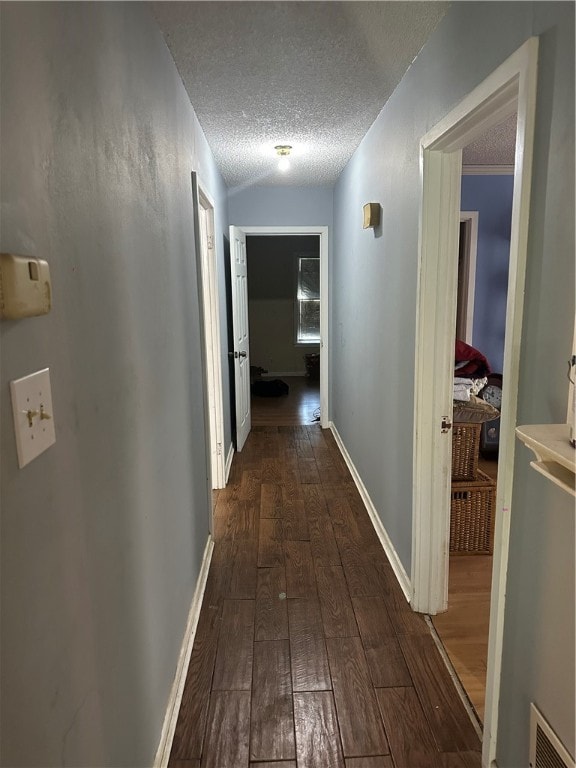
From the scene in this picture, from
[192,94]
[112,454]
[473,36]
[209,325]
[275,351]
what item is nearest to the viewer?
[112,454]

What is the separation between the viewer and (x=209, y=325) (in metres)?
3.31

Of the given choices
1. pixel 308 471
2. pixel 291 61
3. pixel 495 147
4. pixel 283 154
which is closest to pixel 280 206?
pixel 283 154

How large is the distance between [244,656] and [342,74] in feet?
8.06

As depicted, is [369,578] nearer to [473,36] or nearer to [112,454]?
[112,454]

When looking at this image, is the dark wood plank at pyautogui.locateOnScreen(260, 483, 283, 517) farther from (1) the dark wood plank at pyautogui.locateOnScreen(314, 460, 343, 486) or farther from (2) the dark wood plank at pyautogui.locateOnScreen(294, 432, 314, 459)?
(2) the dark wood plank at pyautogui.locateOnScreen(294, 432, 314, 459)

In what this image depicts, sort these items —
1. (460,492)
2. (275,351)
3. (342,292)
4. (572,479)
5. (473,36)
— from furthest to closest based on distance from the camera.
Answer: (275,351) → (342,292) → (460,492) → (473,36) → (572,479)

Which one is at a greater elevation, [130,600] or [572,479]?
[572,479]

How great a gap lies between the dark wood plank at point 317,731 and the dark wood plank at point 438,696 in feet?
1.05

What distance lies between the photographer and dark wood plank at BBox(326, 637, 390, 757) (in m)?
1.50

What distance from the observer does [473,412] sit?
7.98ft

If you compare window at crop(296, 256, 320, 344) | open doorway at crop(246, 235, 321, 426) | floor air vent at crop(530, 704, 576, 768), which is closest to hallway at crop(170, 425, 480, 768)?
floor air vent at crop(530, 704, 576, 768)

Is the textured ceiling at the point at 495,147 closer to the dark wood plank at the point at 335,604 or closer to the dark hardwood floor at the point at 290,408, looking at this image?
the dark wood plank at the point at 335,604

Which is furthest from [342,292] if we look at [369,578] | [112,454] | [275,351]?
[275,351]

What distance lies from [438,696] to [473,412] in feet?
4.22
